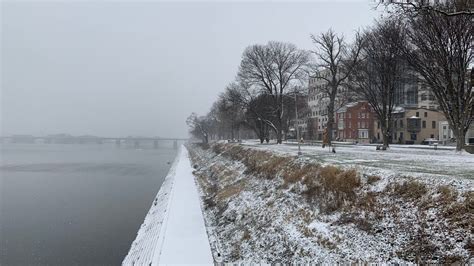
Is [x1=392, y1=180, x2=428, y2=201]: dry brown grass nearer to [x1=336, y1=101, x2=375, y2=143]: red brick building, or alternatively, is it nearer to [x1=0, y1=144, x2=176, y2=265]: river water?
[x1=0, y1=144, x2=176, y2=265]: river water

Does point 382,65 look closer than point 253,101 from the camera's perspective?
Yes

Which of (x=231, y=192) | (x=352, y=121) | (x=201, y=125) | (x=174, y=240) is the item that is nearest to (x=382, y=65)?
(x=231, y=192)

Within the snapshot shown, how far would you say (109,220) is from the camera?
25938 millimetres

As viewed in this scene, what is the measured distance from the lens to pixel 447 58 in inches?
1048

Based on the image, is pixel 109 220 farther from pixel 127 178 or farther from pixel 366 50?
pixel 366 50

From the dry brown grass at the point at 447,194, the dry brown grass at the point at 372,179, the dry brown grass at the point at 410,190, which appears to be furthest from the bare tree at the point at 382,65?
the dry brown grass at the point at 447,194

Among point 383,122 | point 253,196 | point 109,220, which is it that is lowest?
point 109,220

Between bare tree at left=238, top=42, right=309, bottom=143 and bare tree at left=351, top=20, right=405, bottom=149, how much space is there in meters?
17.5

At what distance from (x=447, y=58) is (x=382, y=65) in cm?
774

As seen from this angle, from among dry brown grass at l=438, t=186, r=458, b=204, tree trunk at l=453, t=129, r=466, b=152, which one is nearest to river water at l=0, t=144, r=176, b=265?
dry brown grass at l=438, t=186, r=458, b=204

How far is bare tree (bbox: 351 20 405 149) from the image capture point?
30500 millimetres

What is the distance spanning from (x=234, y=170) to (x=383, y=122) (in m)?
16.6

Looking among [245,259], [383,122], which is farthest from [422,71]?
[245,259]

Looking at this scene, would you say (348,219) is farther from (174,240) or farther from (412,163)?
(174,240)
